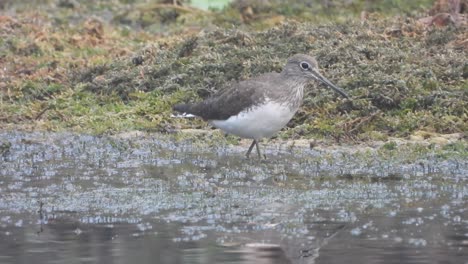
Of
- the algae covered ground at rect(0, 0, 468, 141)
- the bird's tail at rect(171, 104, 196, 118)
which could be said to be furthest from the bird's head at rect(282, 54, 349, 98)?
the bird's tail at rect(171, 104, 196, 118)

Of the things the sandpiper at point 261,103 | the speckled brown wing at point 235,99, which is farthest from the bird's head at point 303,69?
the speckled brown wing at point 235,99

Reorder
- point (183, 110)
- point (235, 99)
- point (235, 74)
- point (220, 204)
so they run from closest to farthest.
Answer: point (220, 204)
point (235, 99)
point (183, 110)
point (235, 74)

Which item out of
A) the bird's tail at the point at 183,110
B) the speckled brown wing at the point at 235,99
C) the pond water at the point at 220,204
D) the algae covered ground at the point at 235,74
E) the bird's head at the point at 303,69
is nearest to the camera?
the pond water at the point at 220,204

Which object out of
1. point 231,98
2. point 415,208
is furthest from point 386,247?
point 231,98

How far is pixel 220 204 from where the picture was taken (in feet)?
34.4

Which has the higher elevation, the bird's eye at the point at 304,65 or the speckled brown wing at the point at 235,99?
the bird's eye at the point at 304,65

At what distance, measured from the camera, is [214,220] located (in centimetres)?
992

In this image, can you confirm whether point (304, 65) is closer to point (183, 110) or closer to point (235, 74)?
point (183, 110)

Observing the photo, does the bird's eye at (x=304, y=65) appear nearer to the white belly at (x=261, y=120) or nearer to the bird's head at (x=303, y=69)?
the bird's head at (x=303, y=69)

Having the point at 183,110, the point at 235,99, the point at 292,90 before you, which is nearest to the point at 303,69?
the point at 292,90

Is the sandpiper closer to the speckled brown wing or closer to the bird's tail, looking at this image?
the speckled brown wing

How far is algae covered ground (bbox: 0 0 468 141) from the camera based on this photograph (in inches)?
542

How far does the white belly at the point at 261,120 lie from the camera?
12286 millimetres

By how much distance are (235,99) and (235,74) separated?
2.42 metres
